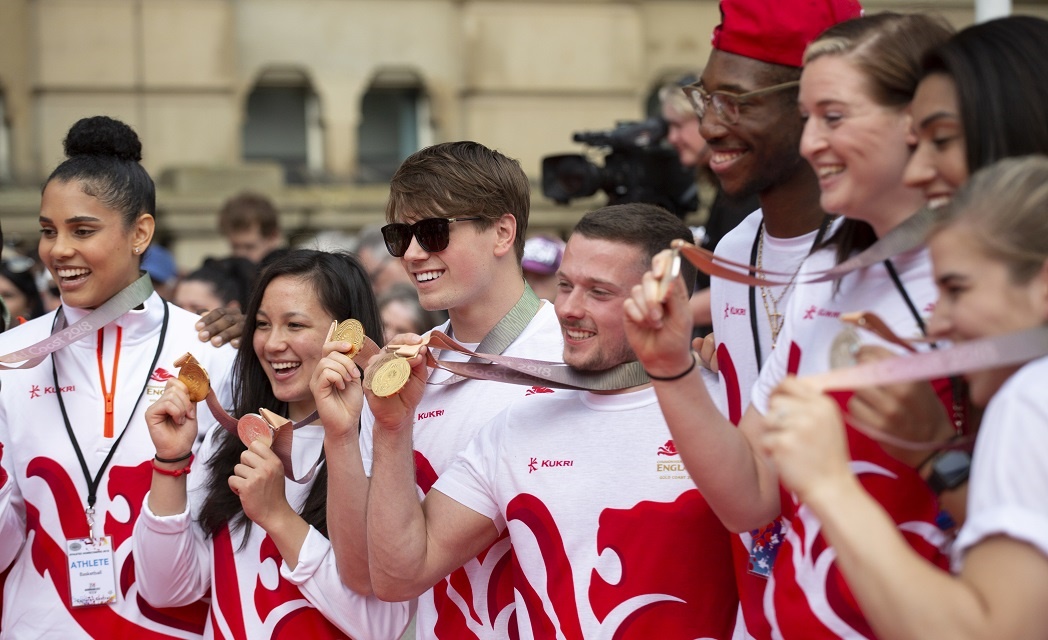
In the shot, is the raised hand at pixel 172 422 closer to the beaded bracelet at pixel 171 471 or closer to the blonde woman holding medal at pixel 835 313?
the beaded bracelet at pixel 171 471

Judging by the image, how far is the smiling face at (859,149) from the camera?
2408 mm

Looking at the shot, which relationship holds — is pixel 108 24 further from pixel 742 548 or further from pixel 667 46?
pixel 742 548

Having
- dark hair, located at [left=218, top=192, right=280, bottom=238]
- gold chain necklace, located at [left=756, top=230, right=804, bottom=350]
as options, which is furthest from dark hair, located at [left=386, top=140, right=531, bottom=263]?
dark hair, located at [left=218, top=192, right=280, bottom=238]

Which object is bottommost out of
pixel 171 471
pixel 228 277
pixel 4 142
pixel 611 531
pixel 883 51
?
pixel 4 142

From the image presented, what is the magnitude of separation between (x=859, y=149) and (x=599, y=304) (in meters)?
0.80

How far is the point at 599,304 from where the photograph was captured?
301 cm

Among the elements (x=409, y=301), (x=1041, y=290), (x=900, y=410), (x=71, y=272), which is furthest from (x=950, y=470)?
(x=409, y=301)

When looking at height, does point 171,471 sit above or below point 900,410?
below

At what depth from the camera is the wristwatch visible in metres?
2.14

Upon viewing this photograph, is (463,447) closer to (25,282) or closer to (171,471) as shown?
(171,471)

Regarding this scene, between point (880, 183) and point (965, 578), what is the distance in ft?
2.68

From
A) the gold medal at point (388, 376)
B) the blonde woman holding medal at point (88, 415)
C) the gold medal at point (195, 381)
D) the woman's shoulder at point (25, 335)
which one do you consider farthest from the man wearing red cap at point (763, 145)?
the woman's shoulder at point (25, 335)

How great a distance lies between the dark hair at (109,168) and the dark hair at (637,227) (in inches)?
62.1

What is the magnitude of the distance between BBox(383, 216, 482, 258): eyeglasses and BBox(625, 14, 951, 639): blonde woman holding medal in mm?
1157
